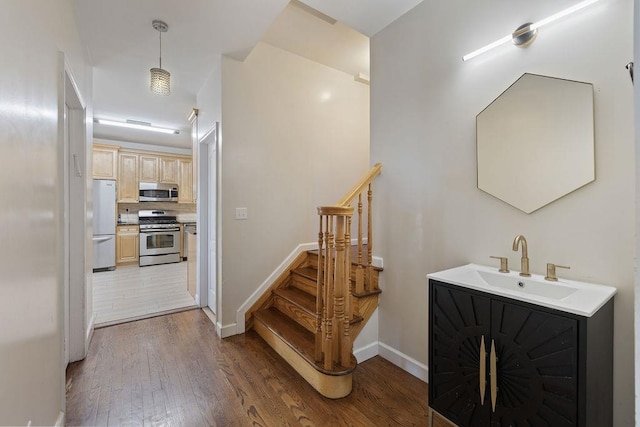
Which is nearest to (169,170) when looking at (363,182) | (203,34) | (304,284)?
(203,34)

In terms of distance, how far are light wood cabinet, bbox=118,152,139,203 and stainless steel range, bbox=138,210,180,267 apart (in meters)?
0.43

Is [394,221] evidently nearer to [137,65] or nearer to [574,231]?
[574,231]

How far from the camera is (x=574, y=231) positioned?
4.54 ft

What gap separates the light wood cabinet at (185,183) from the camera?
272 inches

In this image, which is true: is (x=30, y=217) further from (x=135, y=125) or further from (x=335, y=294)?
(x=135, y=125)

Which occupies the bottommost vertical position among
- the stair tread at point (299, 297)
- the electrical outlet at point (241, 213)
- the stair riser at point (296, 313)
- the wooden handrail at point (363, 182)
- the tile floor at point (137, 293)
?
the tile floor at point (137, 293)

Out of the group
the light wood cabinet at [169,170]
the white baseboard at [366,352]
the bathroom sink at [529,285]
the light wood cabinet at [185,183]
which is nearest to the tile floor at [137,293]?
the light wood cabinet at [185,183]

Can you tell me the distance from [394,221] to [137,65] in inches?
128

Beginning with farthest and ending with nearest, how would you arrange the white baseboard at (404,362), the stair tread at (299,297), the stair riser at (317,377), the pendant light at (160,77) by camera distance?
1. the stair tread at (299,297)
2. the pendant light at (160,77)
3. the white baseboard at (404,362)
4. the stair riser at (317,377)

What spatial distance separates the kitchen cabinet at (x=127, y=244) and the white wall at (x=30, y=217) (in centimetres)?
533

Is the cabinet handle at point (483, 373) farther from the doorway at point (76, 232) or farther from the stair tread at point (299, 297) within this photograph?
the doorway at point (76, 232)

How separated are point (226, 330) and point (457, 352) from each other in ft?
7.23

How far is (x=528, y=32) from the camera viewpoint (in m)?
1.51

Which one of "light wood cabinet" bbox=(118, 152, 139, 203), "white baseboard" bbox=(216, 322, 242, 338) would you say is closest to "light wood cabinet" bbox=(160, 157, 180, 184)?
"light wood cabinet" bbox=(118, 152, 139, 203)
